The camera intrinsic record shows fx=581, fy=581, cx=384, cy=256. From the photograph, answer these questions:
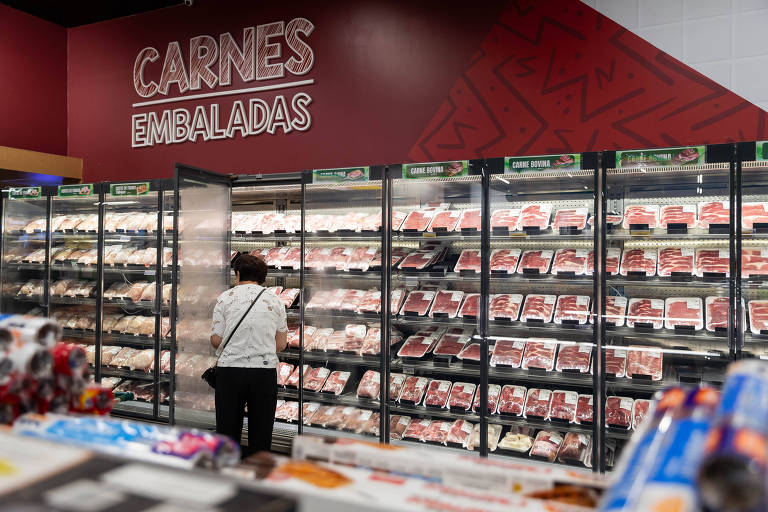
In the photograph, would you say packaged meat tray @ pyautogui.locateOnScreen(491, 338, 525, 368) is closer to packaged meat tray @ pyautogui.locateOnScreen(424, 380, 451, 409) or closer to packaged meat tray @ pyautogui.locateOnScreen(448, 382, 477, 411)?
packaged meat tray @ pyautogui.locateOnScreen(448, 382, 477, 411)

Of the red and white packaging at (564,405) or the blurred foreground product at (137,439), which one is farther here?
the red and white packaging at (564,405)

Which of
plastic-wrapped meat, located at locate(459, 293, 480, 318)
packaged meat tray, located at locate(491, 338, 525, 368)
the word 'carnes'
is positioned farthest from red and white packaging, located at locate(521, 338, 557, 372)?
the word 'carnes'

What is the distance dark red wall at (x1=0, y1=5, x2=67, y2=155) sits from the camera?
21.3ft

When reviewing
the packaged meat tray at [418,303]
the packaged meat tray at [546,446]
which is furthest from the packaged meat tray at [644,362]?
the packaged meat tray at [418,303]

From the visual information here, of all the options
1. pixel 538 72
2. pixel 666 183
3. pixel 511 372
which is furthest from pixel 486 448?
pixel 538 72

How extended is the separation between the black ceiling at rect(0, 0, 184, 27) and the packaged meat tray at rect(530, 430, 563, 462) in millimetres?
5637

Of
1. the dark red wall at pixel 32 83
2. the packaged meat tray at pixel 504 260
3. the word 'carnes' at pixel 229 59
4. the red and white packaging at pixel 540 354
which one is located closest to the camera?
the red and white packaging at pixel 540 354

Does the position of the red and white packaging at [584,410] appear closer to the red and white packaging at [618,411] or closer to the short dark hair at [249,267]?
the red and white packaging at [618,411]

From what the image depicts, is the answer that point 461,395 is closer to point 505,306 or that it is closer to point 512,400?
point 512,400

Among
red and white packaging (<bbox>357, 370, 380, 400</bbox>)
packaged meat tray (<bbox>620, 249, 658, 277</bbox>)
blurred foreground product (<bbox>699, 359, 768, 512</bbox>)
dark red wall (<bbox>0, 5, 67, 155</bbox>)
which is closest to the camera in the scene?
blurred foreground product (<bbox>699, 359, 768, 512</bbox>)

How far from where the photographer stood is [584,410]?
3.89 m

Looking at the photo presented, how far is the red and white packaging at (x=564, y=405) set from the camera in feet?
12.7

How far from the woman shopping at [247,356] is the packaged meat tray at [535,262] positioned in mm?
1746

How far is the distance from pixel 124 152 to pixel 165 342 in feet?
8.25
